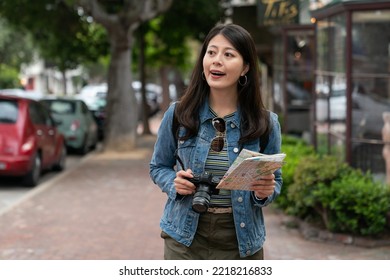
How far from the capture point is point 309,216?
9.24 metres

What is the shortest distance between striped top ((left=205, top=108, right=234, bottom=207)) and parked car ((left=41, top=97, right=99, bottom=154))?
16053mm

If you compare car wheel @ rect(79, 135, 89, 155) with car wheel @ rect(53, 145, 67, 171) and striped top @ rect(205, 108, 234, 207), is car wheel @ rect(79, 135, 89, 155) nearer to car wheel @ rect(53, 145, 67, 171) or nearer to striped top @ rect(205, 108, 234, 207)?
car wheel @ rect(53, 145, 67, 171)

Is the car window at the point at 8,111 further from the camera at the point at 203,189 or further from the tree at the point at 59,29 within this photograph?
the camera at the point at 203,189

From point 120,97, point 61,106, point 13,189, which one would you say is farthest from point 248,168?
point 61,106

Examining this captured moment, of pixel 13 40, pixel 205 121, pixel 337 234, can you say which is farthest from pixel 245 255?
pixel 13 40

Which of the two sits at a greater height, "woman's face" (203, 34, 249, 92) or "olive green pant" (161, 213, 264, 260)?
"woman's face" (203, 34, 249, 92)

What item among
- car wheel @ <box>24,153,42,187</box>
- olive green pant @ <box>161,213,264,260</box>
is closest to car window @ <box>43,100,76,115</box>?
car wheel @ <box>24,153,42,187</box>

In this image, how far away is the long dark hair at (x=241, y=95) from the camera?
3697 millimetres

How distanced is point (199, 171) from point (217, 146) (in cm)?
15

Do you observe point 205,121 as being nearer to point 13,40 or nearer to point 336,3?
point 336,3

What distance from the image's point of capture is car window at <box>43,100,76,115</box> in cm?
2023

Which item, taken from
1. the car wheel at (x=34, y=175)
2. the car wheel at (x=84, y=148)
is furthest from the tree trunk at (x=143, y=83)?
the car wheel at (x=34, y=175)

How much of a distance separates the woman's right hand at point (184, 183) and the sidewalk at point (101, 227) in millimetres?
4495

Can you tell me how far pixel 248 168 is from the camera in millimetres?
3357
